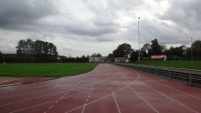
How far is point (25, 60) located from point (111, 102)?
13393 cm

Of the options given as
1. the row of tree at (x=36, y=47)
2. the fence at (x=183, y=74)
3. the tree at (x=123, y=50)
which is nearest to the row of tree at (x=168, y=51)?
the tree at (x=123, y=50)

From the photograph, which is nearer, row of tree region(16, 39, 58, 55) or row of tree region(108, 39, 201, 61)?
row of tree region(108, 39, 201, 61)

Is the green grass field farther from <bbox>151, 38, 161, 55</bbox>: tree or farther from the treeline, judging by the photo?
the treeline

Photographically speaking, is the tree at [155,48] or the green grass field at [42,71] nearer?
the green grass field at [42,71]

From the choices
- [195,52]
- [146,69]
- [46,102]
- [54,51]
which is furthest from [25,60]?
[46,102]

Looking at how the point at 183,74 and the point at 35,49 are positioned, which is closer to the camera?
the point at 183,74

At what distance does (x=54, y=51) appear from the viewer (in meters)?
161

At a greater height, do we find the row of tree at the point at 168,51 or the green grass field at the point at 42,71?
the row of tree at the point at 168,51

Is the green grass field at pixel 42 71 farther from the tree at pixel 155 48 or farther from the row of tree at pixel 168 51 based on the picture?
the tree at pixel 155 48

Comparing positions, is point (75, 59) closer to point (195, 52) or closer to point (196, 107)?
point (195, 52)

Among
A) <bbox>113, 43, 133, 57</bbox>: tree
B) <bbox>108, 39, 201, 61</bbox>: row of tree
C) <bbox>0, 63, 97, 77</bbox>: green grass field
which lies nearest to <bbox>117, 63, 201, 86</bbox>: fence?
<bbox>0, 63, 97, 77</bbox>: green grass field

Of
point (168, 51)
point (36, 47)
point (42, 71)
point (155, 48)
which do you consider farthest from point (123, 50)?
point (42, 71)

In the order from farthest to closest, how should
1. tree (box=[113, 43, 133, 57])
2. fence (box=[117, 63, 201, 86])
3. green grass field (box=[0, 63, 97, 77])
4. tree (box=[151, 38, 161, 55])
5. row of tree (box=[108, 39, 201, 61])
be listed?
tree (box=[113, 43, 133, 57]) → tree (box=[151, 38, 161, 55]) → row of tree (box=[108, 39, 201, 61]) → green grass field (box=[0, 63, 97, 77]) → fence (box=[117, 63, 201, 86])

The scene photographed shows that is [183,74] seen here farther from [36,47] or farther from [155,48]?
[36,47]
